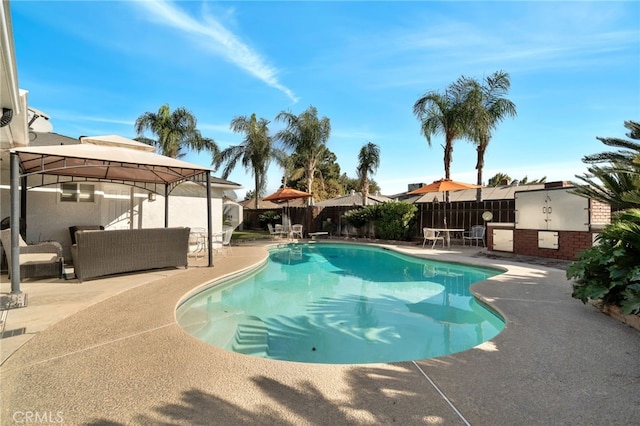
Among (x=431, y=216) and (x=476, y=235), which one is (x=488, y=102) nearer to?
(x=431, y=216)

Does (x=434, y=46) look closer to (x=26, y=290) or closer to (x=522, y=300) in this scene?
(x=522, y=300)

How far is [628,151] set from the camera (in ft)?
27.3

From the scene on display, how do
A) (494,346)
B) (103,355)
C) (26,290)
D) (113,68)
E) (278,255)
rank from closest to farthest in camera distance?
1. (103,355)
2. (494,346)
3. (26,290)
4. (113,68)
5. (278,255)

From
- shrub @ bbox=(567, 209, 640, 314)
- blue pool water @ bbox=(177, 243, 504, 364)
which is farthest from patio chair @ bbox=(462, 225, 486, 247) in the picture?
shrub @ bbox=(567, 209, 640, 314)

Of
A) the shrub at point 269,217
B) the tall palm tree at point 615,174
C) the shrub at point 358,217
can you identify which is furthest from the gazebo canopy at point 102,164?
the shrub at point 269,217

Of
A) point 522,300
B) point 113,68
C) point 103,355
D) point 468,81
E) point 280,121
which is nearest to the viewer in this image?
point 103,355

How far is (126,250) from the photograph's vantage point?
6.90 meters

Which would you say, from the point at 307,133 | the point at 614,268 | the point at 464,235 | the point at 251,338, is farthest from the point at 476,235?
the point at 251,338

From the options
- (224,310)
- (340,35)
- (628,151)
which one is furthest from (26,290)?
(628,151)

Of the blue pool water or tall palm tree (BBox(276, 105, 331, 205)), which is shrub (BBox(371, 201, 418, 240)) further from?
the blue pool water

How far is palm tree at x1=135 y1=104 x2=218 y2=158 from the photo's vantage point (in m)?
23.2

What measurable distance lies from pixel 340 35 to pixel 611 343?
944 cm

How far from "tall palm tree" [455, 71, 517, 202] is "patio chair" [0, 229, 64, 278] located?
16617 mm

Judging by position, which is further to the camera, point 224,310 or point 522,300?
point 224,310
